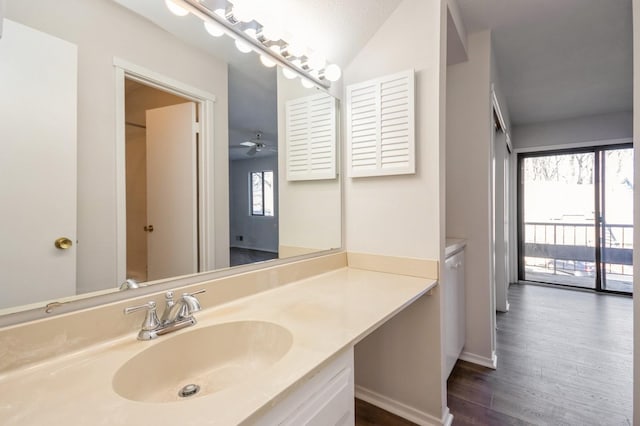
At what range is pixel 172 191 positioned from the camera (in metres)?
1.09

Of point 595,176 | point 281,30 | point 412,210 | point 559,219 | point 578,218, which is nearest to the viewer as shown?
point 281,30

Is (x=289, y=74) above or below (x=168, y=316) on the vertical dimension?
above

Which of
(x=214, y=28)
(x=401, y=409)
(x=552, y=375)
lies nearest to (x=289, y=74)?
(x=214, y=28)

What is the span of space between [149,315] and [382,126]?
137 centimetres

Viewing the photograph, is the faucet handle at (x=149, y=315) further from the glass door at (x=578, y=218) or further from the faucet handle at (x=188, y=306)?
the glass door at (x=578, y=218)

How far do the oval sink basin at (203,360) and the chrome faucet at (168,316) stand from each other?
36 millimetres

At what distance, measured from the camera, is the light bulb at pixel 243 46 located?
124cm

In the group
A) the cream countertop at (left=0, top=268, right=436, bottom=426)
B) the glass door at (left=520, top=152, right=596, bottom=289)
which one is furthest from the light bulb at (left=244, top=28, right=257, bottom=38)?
the glass door at (left=520, top=152, right=596, bottom=289)

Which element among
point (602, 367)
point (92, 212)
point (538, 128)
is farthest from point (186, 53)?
point (538, 128)

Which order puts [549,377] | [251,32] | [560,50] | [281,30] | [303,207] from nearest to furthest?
[251,32] → [281,30] → [303,207] → [549,377] → [560,50]

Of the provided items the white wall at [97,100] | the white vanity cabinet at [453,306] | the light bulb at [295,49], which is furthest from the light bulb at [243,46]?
the white vanity cabinet at [453,306]

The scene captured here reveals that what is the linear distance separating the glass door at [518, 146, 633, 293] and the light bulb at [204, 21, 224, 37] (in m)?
4.87

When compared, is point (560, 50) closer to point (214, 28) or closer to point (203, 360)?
point (214, 28)

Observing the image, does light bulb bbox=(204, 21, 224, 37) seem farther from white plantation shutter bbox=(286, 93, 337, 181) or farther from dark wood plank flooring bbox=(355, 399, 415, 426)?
dark wood plank flooring bbox=(355, 399, 415, 426)
